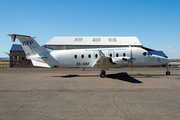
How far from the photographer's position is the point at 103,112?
5.02 metres

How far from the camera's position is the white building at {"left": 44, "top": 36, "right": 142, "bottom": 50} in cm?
3928

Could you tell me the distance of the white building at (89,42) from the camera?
39281 millimetres

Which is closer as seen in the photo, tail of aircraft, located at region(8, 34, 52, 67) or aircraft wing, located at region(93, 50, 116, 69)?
aircraft wing, located at region(93, 50, 116, 69)

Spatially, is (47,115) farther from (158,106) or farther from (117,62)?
(117,62)

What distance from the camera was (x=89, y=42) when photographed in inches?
1612

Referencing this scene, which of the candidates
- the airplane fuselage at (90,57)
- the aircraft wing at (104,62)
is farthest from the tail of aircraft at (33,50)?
the aircraft wing at (104,62)

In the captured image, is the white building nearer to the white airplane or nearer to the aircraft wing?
the white airplane

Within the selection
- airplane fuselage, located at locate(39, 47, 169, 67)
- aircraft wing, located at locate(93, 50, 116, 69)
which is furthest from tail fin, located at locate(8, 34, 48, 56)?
aircraft wing, located at locate(93, 50, 116, 69)

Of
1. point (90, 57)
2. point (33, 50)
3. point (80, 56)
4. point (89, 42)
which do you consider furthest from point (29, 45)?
point (89, 42)

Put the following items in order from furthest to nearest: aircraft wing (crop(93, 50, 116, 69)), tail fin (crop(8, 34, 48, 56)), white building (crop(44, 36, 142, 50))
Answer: white building (crop(44, 36, 142, 50))
tail fin (crop(8, 34, 48, 56))
aircraft wing (crop(93, 50, 116, 69))

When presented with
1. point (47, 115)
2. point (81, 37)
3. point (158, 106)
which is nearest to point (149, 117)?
point (158, 106)

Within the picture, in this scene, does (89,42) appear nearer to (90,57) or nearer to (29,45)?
(90,57)

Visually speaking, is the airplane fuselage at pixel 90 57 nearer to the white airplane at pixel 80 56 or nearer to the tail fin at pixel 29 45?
the white airplane at pixel 80 56

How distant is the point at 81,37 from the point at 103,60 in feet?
108
